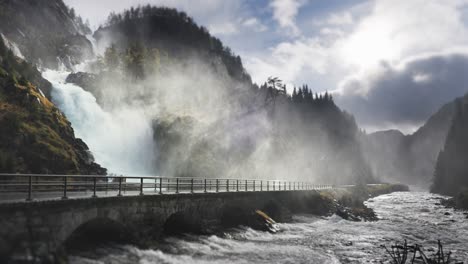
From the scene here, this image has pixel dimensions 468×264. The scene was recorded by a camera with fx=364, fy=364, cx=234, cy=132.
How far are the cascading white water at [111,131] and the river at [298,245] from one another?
40.2 m

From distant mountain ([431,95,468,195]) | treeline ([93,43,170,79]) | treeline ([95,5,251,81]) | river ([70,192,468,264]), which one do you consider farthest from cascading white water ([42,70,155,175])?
distant mountain ([431,95,468,195])

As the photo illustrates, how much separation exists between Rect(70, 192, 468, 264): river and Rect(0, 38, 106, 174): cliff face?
28.2 metres

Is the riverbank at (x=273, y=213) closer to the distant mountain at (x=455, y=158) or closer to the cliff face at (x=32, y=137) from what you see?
the cliff face at (x=32, y=137)

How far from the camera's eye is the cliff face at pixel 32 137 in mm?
46125

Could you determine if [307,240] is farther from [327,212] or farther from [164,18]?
[164,18]

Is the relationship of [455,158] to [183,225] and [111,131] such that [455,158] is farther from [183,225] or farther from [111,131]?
[183,225]

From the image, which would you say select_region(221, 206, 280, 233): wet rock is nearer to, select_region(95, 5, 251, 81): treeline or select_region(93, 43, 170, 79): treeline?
select_region(93, 43, 170, 79): treeline

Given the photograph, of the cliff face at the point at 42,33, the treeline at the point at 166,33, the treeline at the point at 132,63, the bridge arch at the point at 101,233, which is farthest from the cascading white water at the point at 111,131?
the treeline at the point at 166,33

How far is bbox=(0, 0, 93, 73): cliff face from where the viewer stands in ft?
348

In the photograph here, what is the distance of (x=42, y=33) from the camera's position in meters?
122

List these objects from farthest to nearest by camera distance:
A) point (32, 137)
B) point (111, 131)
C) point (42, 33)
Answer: point (42, 33) < point (111, 131) < point (32, 137)

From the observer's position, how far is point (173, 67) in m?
141

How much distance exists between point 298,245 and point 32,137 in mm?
38595

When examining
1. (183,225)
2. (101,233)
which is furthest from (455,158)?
(101,233)
